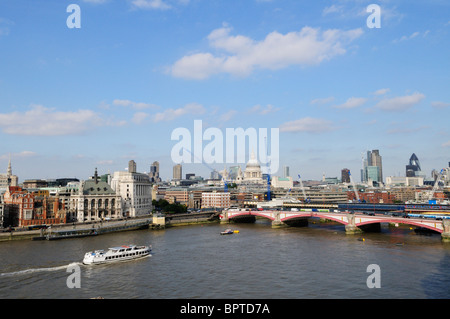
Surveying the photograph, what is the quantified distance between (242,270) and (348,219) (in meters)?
32.9

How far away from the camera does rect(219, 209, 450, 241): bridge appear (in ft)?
167

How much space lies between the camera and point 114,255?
41094 mm

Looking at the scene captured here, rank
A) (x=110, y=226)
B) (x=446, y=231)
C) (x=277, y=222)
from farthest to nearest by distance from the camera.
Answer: (x=277, y=222), (x=110, y=226), (x=446, y=231)

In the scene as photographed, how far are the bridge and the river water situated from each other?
2.50m

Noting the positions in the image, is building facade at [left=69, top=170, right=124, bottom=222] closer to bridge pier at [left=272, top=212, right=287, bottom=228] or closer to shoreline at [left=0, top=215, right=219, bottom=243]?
shoreline at [left=0, top=215, right=219, bottom=243]

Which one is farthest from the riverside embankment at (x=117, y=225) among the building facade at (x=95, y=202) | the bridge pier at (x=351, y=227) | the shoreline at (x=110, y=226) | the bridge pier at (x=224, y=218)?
the bridge pier at (x=351, y=227)

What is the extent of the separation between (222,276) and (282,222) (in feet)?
147

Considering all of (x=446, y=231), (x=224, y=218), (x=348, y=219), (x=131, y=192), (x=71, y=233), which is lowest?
(x=224, y=218)

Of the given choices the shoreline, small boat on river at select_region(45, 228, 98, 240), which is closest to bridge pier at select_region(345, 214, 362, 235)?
the shoreline

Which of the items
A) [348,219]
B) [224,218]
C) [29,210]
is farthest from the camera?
[224,218]

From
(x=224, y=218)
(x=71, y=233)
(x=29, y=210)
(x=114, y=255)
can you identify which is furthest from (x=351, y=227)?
(x=29, y=210)

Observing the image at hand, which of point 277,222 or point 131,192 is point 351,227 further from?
point 131,192
